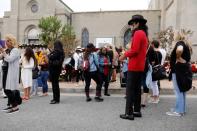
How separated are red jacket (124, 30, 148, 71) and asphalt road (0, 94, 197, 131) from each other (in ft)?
3.95

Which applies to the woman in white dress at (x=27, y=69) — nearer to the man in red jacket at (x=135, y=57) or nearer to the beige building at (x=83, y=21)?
the man in red jacket at (x=135, y=57)

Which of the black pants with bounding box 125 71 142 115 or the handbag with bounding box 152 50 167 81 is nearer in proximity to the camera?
the black pants with bounding box 125 71 142 115

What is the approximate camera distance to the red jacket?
746 cm

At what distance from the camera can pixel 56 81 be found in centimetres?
1034

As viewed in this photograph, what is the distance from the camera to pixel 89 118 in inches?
305

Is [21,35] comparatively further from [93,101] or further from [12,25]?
[93,101]

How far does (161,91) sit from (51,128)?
23.3 ft

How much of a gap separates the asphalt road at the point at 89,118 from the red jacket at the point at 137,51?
1.20 metres

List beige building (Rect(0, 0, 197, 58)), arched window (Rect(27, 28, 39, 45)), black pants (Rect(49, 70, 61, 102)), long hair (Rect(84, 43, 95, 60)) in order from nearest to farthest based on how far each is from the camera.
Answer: black pants (Rect(49, 70, 61, 102)), long hair (Rect(84, 43, 95, 60)), beige building (Rect(0, 0, 197, 58)), arched window (Rect(27, 28, 39, 45))

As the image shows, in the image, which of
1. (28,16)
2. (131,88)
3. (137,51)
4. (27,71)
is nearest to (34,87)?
(27,71)

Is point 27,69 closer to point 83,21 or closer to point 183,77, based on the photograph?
point 183,77

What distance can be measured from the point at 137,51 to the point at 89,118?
1845 mm

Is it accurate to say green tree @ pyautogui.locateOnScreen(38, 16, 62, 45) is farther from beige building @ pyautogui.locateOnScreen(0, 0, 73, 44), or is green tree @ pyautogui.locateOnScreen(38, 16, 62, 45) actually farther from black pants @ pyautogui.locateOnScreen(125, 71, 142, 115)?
black pants @ pyautogui.locateOnScreen(125, 71, 142, 115)

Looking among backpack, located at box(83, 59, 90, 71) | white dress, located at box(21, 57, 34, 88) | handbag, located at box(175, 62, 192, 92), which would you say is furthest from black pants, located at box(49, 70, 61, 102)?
handbag, located at box(175, 62, 192, 92)
